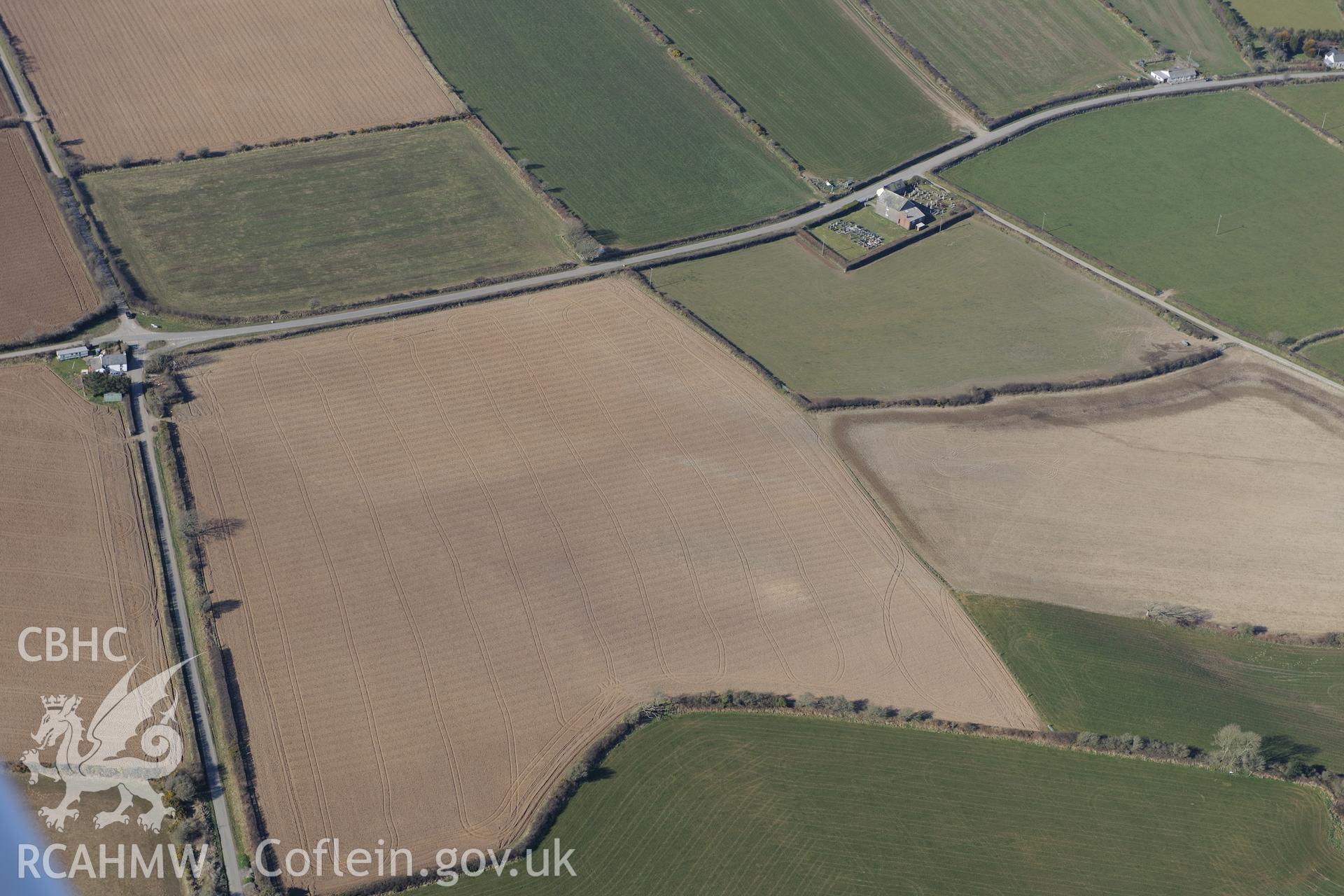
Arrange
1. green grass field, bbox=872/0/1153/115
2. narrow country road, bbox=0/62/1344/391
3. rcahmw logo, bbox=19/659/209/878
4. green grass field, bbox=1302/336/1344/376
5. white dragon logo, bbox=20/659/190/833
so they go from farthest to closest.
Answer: green grass field, bbox=872/0/1153/115 → green grass field, bbox=1302/336/1344/376 → narrow country road, bbox=0/62/1344/391 → white dragon logo, bbox=20/659/190/833 → rcahmw logo, bbox=19/659/209/878

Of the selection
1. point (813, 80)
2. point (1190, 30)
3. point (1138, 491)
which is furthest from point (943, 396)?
point (1190, 30)

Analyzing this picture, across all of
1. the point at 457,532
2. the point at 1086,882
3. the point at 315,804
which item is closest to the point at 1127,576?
the point at 1086,882

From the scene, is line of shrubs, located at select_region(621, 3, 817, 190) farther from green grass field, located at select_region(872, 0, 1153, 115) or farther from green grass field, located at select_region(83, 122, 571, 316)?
green grass field, located at select_region(83, 122, 571, 316)

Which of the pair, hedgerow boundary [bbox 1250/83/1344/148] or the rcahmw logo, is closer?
the rcahmw logo

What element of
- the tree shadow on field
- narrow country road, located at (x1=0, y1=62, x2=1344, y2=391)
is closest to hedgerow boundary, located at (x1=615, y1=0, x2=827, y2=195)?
narrow country road, located at (x1=0, y1=62, x2=1344, y2=391)

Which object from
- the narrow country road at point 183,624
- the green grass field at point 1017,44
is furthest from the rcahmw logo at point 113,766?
the green grass field at point 1017,44

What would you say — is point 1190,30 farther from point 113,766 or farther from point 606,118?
point 113,766
